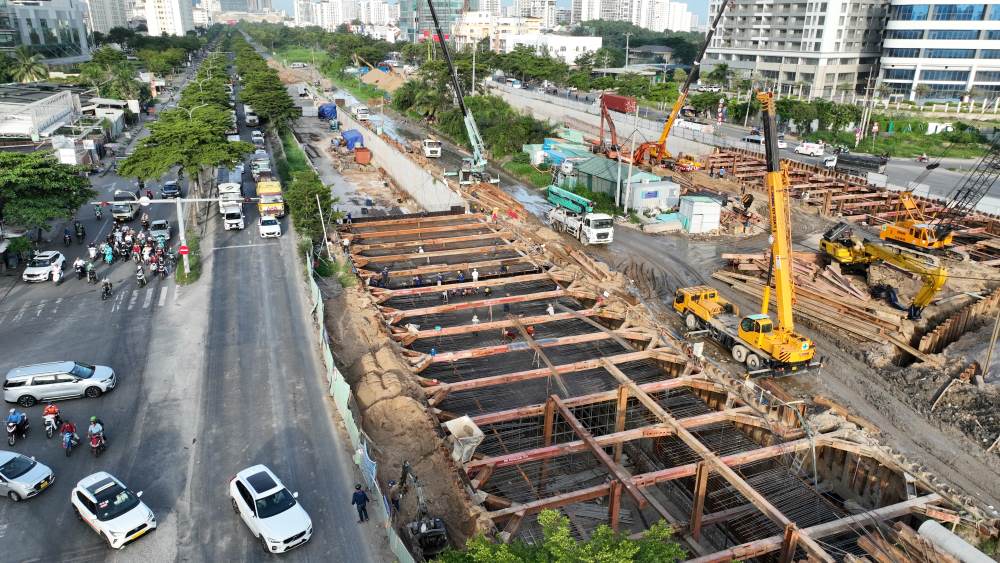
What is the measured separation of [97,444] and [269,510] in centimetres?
806

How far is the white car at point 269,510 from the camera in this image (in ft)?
60.6

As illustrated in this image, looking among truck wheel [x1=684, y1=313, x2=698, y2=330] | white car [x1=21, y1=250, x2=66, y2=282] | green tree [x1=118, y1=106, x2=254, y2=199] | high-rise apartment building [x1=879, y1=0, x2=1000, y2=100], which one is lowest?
truck wheel [x1=684, y1=313, x2=698, y2=330]

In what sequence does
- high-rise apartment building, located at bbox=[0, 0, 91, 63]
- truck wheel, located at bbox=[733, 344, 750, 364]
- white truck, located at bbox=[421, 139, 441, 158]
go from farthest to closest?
1. high-rise apartment building, located at bbox=[0, 0, 91, 63]
2. white truck, located at bbox=[421, 139, 441, 158]
3. truck wheel, located at bbox=[733, 344, 750, 364]

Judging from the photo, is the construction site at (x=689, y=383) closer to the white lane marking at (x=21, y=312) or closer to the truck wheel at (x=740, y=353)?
the truck wheel at (x=740, y=353)

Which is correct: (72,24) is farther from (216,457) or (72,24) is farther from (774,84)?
(216,457)

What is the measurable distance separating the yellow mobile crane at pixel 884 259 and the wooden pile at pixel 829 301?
3.78 ft

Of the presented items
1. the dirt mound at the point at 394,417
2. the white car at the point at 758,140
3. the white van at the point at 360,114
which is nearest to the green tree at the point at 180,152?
the dirt mound at the point at 394,417

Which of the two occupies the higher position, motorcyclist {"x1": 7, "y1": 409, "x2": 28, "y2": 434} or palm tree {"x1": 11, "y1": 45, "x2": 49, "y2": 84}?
palm tree {"x1": 11, "y1": 45, "x2": 49, "y2": 84}

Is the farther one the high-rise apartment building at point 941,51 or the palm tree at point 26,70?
the high-rise apartment building at point 941,51

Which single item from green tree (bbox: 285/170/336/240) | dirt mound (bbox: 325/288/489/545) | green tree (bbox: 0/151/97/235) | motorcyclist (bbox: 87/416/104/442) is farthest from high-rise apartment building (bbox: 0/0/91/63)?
motorcyclist (bbox: 87/416/104/442)

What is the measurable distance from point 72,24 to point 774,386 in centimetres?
18365

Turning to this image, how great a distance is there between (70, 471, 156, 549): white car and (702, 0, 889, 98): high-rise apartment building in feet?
344

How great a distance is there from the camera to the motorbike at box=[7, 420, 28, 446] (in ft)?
76.4

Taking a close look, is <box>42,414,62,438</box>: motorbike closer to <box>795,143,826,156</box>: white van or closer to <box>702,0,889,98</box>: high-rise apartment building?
<box>795,143,826,156</box>: white van
